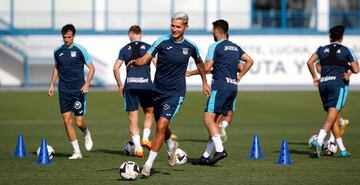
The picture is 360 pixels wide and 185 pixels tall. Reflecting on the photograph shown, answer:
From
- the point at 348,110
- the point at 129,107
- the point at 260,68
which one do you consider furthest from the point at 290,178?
the point at 260,68

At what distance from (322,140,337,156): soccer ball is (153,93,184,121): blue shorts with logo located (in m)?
3.61

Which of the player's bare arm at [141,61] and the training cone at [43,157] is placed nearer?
the player's bare arm at [141,61]

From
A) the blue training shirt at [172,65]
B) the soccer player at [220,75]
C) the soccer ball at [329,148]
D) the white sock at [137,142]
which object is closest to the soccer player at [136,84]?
the white sock at [137,142]

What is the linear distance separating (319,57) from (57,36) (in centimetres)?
2934

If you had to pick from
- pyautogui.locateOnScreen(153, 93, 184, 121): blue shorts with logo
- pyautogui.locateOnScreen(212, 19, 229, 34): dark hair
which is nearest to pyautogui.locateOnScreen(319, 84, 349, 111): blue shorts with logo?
pyautogui.locateOnScreen(212, 19, 229, 34): dark hair

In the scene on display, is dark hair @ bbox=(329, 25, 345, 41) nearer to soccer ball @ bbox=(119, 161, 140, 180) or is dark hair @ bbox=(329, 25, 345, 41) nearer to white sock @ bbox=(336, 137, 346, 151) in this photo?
white sock @ bbox=(336, 137, 346, 151)

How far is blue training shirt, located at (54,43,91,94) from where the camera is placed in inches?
616

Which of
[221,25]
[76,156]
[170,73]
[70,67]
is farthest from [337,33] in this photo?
[76,156]

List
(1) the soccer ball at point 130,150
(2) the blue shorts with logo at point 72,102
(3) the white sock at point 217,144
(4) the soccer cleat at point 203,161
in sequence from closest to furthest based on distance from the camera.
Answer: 1. (3) the white sock at point 217,144
2. (4) the soccer cleat at point 203,161
3. (2) the blue shorts with logo at point 72,102
4. (1) the soccer ball at point 130,150

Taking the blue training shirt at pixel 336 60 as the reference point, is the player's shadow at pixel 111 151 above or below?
below

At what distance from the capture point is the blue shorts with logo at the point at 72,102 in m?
15.6

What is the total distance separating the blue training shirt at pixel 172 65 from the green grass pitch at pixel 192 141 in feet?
4.07

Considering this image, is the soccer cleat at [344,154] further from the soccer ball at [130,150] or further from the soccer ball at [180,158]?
the soccer ball at [130,150]

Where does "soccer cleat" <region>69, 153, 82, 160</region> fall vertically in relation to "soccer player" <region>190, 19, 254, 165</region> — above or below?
below
